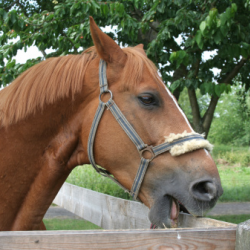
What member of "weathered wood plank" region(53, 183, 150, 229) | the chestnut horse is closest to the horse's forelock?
the chestnut horse

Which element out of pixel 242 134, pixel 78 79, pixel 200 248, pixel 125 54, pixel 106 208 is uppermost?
pixel 242 134

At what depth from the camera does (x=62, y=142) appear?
2.13m

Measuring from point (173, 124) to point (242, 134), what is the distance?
40429mm

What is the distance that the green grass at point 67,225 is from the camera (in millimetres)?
5773

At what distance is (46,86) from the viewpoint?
83.4 inches

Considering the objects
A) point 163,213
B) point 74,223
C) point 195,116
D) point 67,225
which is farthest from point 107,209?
point 195,116

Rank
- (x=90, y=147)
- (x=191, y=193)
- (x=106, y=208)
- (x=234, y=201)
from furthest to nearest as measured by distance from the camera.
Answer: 1. (x=234, y=201)
2. (x=106, y=208)
3. (x=90, y=147)
4. (x=191, y=193)

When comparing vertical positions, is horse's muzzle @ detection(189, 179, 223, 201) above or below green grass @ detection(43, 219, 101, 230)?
above

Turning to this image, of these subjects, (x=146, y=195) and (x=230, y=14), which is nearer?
(x=146, y=195)

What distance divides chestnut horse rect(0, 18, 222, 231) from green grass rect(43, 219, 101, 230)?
3.84m

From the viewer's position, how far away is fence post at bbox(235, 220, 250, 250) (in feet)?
4.49

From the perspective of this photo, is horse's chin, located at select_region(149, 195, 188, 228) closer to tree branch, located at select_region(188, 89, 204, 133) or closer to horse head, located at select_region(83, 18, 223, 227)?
horse head, located at select_region(83, 18, 223, 227)

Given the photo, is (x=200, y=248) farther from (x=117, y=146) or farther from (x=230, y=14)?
(x=230, y=14)

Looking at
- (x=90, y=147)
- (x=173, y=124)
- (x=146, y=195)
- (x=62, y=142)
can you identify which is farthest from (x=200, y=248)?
(x=62, y=142)
